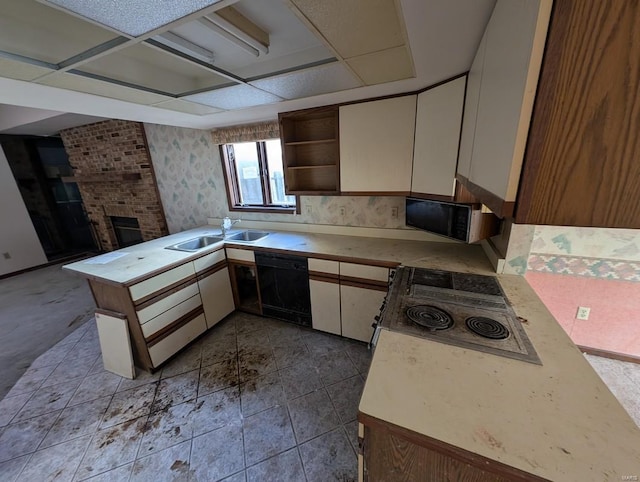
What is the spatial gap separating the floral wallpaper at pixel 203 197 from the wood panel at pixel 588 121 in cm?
186

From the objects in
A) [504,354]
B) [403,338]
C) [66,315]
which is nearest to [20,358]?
[66,315]

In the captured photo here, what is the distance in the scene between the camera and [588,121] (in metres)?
0.54

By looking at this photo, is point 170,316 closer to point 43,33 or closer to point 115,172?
point 43,33

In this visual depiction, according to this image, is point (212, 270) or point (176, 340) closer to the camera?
point (176, 340)

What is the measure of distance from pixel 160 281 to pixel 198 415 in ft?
3.65

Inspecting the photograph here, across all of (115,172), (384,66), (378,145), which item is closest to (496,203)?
(384,66)

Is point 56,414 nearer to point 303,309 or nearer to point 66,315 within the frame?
point 66,315

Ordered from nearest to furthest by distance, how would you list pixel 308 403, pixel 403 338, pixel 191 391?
1. pixel 403 338
2. pixel 308 403
3. pixel 191 391

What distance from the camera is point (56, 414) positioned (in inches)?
72.8

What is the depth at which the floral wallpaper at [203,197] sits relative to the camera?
102 inches

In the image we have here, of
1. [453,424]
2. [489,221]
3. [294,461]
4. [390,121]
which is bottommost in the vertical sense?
[294,461]

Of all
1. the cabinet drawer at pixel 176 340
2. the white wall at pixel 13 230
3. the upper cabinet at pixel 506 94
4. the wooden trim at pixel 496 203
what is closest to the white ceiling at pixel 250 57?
the upper cabinet at pixel 506 94

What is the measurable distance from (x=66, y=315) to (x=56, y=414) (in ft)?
6.15

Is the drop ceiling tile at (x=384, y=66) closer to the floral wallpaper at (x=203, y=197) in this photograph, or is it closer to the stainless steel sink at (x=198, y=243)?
the floral wallpaper at (x=203, y=197)
